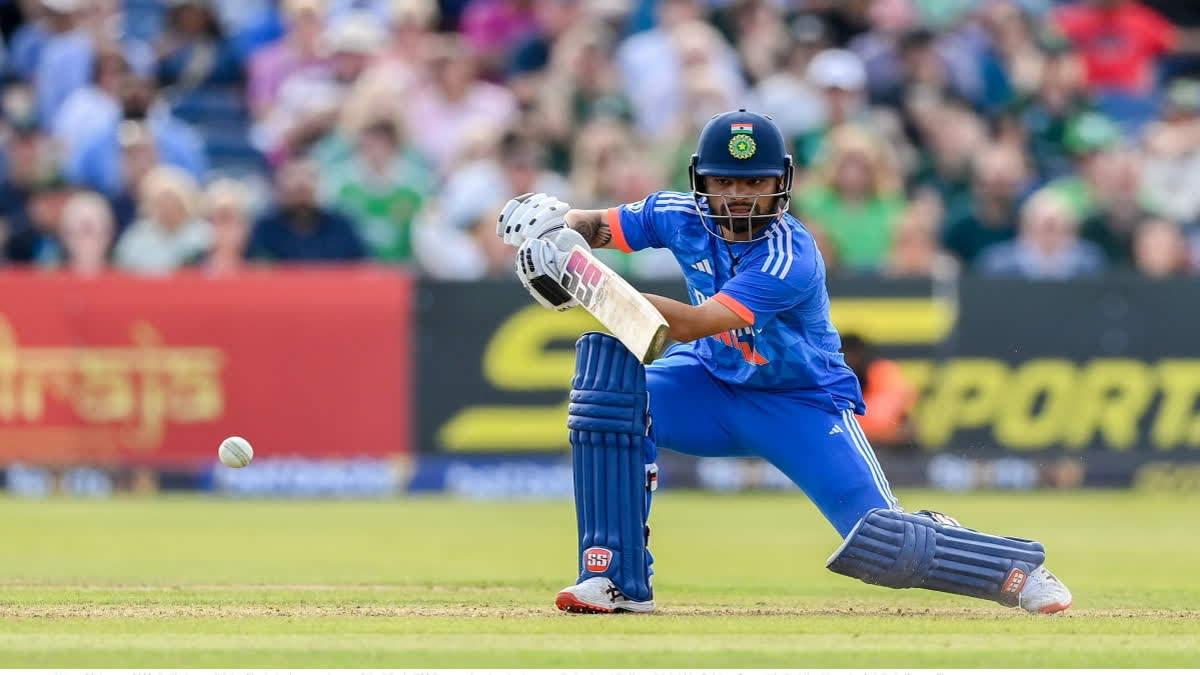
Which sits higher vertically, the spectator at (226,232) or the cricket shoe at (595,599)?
the spectator at (226,232)

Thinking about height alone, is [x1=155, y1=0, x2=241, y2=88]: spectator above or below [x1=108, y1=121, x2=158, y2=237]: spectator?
above

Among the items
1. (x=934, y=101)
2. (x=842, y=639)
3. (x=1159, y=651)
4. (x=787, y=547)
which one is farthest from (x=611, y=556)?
(x=934, y=101)

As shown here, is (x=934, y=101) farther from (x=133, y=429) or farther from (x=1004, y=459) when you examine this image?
(x=133, y=429)

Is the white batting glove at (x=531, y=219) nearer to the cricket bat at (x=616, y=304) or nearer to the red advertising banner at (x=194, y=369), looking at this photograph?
the cricket bat at (x=616, y=304)

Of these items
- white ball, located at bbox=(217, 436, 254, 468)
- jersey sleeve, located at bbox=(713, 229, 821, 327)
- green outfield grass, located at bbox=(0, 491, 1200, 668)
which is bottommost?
green outfield grass, located at bbox=(0, 491, 1200, 668)

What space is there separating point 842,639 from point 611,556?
1.09m

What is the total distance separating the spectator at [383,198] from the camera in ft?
49.6

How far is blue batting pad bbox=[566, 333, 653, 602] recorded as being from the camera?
732cm

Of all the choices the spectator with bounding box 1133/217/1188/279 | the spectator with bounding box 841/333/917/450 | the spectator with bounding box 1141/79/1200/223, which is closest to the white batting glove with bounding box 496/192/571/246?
the spectator with bounding box 841/333/917/450

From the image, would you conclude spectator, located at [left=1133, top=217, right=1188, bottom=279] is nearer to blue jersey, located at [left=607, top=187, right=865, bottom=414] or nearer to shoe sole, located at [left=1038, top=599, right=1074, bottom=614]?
blue jersey, located at [left=607, top=187, right=865, bottom=414]

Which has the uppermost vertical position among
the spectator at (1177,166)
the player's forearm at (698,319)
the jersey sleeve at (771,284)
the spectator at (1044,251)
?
the spectator at (1177,166)

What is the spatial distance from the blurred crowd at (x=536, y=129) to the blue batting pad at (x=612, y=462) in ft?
24.0

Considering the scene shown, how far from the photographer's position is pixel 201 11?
1659cm

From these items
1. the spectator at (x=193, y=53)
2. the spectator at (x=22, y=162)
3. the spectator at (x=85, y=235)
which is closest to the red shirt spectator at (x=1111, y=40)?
the spectator at (x=193, y=53)
